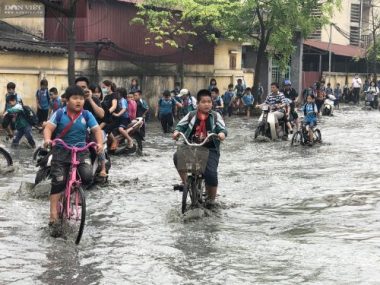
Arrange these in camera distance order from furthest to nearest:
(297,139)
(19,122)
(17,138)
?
(297,139)
(17,138)
(19,122)

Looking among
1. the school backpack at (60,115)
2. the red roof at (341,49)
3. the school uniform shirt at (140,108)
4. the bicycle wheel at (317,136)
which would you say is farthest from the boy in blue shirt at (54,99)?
the red roof at (341,49)

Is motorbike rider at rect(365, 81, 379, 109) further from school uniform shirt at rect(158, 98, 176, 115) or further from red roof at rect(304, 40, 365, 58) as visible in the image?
school uniform shirt at rect(158, 98, 176, 115)

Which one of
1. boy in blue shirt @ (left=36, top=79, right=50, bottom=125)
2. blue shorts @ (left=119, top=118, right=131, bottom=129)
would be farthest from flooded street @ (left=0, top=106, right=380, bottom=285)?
boy in blue shirt @ (left=36, top=79, right=50, bottom=125)

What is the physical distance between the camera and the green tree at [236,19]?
91.4 feet

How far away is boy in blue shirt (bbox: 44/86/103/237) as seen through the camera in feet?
24.6

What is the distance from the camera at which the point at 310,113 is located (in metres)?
18.0

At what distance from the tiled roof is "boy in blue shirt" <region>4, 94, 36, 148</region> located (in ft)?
18.9

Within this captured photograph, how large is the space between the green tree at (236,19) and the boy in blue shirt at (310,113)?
10933 millimetres

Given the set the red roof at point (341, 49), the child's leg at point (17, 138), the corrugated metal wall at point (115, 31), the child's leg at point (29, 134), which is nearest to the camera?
the child's leg at point (29, 134)

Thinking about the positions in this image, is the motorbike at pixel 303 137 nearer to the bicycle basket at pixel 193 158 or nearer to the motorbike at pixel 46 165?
the motorbike at pixel 46 165

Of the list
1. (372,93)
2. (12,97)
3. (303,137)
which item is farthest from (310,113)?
(372,93)

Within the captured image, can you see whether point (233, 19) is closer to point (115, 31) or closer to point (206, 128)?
point (115, 31)

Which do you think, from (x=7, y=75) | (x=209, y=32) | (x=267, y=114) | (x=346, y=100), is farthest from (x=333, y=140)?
(x=346, y=100)

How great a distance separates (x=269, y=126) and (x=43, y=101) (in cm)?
696
